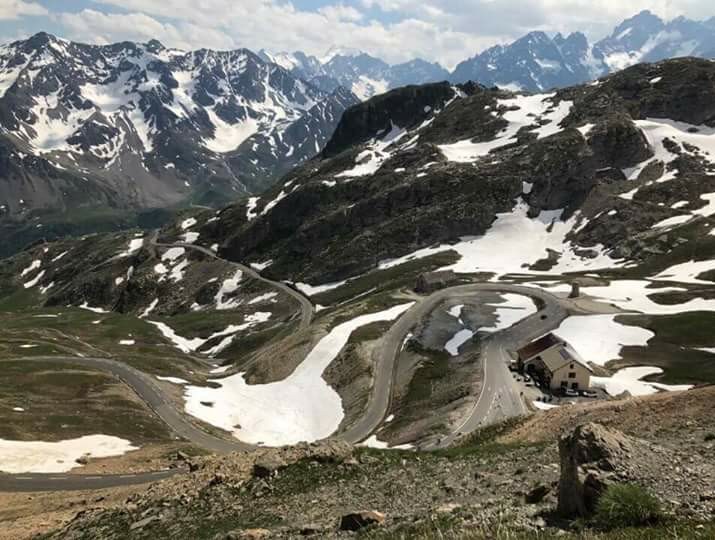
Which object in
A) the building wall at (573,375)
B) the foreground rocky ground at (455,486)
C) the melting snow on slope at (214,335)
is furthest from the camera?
the melting snow on slope at (214,335)

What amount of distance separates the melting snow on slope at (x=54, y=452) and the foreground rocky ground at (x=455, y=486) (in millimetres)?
22246

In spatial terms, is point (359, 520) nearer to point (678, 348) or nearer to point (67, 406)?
point (67, 406)

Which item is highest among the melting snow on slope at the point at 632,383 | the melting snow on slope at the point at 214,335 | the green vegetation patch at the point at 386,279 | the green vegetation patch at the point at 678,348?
the green vegetation patch at the point at 386,279

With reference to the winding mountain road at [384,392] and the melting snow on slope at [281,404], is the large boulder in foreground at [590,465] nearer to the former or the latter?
the winding mountain road at [384,392]

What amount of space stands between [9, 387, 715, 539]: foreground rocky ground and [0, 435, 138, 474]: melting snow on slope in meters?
22.2

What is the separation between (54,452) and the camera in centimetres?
5669

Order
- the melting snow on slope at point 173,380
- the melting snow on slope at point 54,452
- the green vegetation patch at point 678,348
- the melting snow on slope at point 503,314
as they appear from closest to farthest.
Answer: the melting snow on slope at point 54,452
the green vegetation patch at point 678,348
the melting snow on slope at point 503,314
the melting snow on slope at point 173,380

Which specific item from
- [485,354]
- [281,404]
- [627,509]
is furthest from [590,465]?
[281,404]

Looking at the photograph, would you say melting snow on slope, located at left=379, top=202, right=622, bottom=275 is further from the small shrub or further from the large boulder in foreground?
the small shrub

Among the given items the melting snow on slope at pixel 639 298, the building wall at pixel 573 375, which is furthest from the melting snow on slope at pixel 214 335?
the building wall at pixel 573 375

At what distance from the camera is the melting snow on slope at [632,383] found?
65625mm

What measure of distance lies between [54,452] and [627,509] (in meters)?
60.6

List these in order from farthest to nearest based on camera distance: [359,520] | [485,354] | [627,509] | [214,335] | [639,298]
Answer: [214,335], [639,298], [485,354], [359,520], [627,509]

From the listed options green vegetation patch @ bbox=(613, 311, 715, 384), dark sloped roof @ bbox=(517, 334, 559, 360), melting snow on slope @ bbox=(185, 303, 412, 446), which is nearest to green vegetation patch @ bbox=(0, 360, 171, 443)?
melting snow on slope @ bbox=(185, 303, 412, 446)
